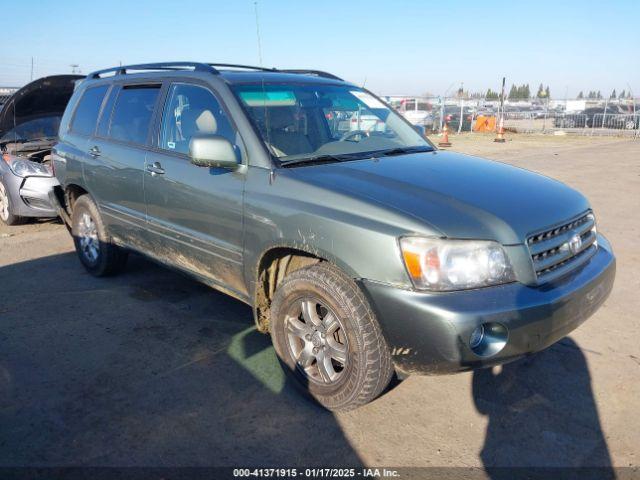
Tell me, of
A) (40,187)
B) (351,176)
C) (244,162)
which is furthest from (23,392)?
(40,187)

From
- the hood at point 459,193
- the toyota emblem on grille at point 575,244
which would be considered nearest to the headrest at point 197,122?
the hood at point 459,193

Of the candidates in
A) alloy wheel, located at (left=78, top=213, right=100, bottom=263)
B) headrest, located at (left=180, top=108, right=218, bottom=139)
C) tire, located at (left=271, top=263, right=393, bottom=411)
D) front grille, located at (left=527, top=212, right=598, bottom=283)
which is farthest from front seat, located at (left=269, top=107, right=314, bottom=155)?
alloy wheel, located at (left=78, top=213, right=100, bottom=263)

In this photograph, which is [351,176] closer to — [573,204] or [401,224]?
[401,224]

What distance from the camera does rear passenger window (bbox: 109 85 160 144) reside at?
431cm

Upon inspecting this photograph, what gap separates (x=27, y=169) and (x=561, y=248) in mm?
6554

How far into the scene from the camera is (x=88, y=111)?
5215 mm

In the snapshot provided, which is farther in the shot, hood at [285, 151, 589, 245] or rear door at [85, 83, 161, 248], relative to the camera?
rear door at [85, 83, 161, 248]

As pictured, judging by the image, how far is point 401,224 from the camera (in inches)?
104

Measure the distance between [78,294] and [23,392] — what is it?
171 centimetres

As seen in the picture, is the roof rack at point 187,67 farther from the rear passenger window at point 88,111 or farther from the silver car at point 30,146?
the silver car at point 30,146

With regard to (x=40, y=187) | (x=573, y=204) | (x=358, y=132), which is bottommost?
(x=40, y=187)

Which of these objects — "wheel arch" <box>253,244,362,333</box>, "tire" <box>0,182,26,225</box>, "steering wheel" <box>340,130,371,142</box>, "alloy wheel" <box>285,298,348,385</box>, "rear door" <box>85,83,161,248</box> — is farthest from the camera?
"tire" <box>0,182,26,225</box>

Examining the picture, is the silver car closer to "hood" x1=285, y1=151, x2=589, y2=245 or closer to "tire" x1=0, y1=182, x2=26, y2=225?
"tire" x1=0, y1=182, x2=26, y2=225

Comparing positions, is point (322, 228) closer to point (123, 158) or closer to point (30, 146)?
point (123, 158)
